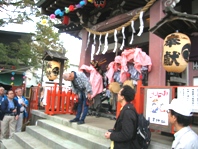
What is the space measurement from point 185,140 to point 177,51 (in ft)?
9.16

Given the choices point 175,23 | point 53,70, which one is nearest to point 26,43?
point 53,70

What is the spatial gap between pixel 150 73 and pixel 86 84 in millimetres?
1909

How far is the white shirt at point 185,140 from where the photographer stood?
1978 millimetres

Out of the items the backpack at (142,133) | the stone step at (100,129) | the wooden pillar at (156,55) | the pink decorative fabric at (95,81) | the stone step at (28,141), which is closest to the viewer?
the backpack at (142,133)

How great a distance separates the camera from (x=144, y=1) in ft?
21.3

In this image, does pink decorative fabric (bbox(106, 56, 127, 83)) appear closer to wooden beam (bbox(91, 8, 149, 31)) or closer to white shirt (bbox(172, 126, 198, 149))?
wooden beam (bbox(91, 8, 149, 31))

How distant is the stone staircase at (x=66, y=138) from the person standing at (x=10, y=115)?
67 cm

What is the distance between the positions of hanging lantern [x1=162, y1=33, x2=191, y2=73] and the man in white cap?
2.42 metres

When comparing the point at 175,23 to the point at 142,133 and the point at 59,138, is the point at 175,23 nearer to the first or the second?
the point at 142,133

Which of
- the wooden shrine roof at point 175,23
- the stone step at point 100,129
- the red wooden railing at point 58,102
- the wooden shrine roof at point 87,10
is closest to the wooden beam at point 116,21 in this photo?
the wooden shrine roof at point 87,10

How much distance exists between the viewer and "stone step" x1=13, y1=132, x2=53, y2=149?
5793mm

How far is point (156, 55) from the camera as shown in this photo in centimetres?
576

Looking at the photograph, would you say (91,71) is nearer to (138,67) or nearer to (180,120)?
(138,67)

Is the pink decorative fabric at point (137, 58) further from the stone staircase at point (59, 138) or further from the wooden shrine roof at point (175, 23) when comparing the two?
the stone staircase at point (59, 138)
